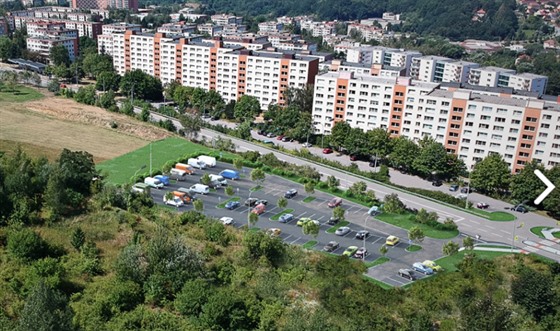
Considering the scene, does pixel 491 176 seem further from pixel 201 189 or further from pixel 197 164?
pixel 197 164

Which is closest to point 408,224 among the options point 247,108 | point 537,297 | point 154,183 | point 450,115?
point 537,297

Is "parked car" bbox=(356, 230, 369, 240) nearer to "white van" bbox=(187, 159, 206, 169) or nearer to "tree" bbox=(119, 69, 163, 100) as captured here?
"white van" bbox=(187, 159, 206, 169)

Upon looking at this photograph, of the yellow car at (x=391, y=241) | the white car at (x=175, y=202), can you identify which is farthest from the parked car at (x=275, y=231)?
the white car at (x=175, y=202)

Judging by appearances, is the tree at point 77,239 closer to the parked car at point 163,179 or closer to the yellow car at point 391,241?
the parked car at point 163,179

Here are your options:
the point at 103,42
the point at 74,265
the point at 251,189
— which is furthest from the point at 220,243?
the point at 103,42

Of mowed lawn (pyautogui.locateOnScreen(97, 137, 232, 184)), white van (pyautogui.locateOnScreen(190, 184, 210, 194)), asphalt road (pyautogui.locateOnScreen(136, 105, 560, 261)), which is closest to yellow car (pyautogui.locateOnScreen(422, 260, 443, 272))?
asphalt road (pyautogui.locateOnScreen(136, 105, 560, 261))

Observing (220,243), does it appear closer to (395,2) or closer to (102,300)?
(102,300)
